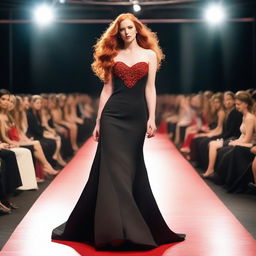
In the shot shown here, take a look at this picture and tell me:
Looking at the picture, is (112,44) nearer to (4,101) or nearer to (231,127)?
(4,101)

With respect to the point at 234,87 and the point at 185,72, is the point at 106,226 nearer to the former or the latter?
the point at 234,87

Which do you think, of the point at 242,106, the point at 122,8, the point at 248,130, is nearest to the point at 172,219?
the point at 248,130

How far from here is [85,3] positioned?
15125mm

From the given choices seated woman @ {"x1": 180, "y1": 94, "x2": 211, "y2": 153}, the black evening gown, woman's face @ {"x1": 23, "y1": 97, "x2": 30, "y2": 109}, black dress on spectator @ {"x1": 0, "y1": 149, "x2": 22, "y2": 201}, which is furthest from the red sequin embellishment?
seated woman @ {"x1": 180, "y1": 94, "x2": 211, "y2": 153}

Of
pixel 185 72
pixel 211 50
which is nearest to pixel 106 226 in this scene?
pixel 211 50

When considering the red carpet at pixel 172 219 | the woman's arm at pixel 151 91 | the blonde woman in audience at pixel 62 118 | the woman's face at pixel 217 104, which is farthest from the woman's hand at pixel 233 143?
the blonde woman in audience at pixel 62 118

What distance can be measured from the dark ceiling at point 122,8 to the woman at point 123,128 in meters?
8.95

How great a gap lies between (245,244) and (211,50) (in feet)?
43.5

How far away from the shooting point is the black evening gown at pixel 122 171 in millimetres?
4203

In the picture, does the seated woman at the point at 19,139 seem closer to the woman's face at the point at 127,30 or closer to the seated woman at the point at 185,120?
the woman's face at the point at 127,30

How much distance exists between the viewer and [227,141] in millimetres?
7785

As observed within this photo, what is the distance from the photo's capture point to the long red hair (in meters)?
4.30

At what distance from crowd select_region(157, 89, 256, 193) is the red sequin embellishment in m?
2.40

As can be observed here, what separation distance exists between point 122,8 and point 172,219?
939 centimetres
